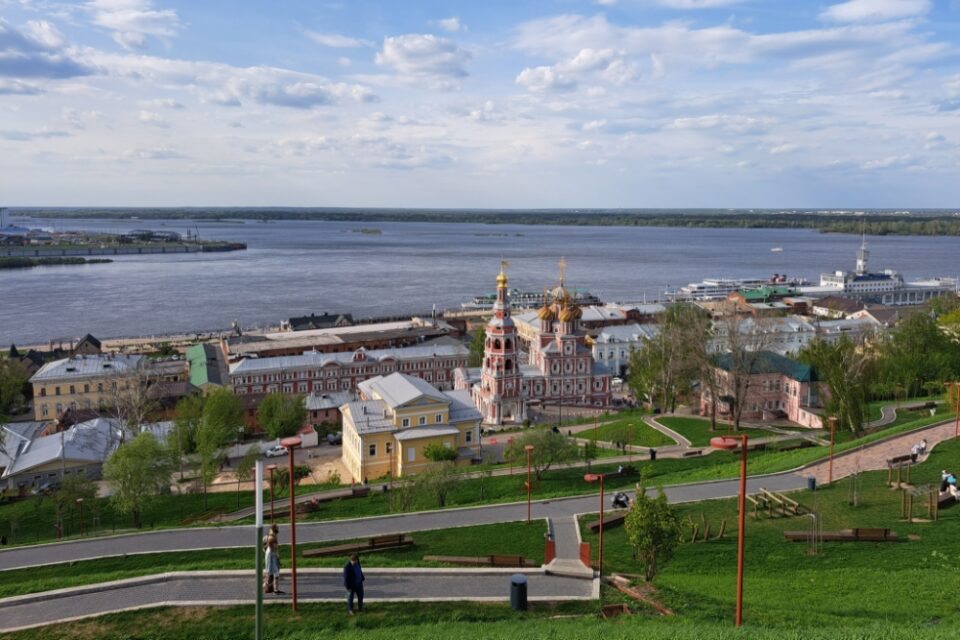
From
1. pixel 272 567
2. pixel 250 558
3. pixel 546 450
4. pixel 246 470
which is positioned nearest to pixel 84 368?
pixel 246 470

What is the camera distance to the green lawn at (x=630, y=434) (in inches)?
1294

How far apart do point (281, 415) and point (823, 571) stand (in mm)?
29790

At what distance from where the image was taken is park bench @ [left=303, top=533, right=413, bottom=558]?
15180 mm

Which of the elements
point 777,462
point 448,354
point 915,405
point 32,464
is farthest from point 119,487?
point 915,405

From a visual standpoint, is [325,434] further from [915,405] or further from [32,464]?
[915,405]

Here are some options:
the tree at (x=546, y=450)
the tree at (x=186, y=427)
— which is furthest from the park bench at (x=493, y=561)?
the tree at (x=186, y=427)

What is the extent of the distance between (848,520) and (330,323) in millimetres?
64483

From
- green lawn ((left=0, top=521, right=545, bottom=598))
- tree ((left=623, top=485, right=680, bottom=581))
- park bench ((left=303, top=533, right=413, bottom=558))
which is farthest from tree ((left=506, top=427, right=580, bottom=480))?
tree ((left=623, top=485, right=680, bottom=581))

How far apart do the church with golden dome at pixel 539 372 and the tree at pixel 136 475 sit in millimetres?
22314

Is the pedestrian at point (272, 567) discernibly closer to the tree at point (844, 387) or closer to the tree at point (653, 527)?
the tree at point (653, 527)

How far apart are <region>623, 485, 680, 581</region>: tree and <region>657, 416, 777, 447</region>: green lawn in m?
19.9

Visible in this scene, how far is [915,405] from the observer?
34.1 m

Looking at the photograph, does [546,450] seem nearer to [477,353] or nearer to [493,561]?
[493,561]

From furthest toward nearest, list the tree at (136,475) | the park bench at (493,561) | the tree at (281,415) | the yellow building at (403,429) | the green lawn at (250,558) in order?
the tree at (281,415), the yellow building at (403,429), the tree at (136,475), the park bench at (493,561), the green lawn at (250,558)
